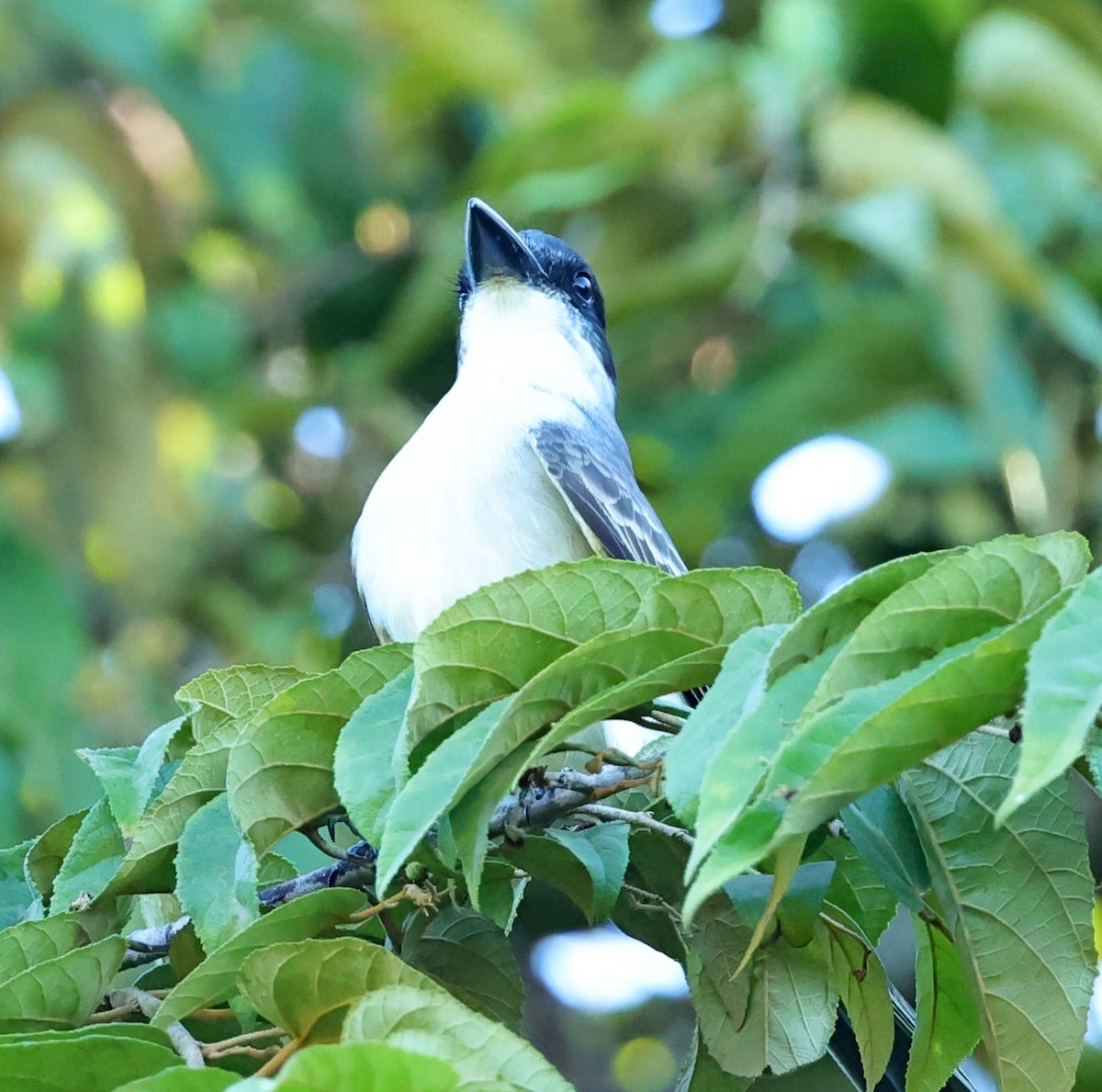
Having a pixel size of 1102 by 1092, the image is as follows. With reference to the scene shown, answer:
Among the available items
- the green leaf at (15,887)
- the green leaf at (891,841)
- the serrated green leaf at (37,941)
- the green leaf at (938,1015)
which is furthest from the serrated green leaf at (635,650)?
the green leaf at (15,887)

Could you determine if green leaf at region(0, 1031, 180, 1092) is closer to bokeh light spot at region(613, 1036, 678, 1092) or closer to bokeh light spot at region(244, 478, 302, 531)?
bokeh light spot at region(613, 1036, 678, 1092)

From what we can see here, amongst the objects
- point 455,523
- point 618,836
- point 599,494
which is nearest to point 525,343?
point 599,494

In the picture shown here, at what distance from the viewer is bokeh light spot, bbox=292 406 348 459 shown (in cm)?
755

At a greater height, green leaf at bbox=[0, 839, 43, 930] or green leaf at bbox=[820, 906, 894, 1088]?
green leaf at bbox=[0, 839, 43, 930]

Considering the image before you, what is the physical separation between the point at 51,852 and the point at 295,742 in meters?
0.61

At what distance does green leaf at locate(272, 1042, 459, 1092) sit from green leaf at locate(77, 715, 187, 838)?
2.51 ft

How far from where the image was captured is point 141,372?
7273 millimetres

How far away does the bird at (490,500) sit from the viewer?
146 inches

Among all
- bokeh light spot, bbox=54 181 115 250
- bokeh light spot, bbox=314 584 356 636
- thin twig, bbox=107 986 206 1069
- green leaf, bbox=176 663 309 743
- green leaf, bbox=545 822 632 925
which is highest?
bokeh light spot, bbox=54 181 115 250

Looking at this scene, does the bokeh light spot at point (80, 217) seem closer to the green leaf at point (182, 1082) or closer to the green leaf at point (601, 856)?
the green leaf at point (601, 856)

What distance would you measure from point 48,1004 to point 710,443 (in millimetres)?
5108

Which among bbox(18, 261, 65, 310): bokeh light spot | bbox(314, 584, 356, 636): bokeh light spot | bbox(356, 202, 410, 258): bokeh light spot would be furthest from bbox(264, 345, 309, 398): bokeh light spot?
bbox(18, 261, 65, 310): bokeh light spot

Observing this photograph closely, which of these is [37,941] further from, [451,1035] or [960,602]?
[960,602]

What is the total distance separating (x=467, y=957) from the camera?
2.20m
